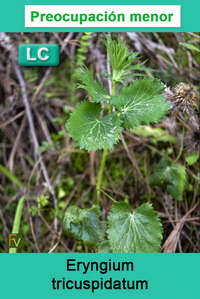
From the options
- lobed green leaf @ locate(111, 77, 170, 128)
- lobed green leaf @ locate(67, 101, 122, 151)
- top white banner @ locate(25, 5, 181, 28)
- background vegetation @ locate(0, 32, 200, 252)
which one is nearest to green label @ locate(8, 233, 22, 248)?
background vegetation @ locate(0, 32, 200, 252)

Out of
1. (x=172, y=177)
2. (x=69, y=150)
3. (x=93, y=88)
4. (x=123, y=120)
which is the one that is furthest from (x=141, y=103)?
(x=69, y=150)

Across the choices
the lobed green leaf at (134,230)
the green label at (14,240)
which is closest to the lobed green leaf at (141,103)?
the lobed green leaf at (134,230)

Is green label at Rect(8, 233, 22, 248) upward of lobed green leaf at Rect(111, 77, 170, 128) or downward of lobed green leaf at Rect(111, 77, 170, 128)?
downward

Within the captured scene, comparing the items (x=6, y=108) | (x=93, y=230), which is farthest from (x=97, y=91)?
(x=6, y=108)

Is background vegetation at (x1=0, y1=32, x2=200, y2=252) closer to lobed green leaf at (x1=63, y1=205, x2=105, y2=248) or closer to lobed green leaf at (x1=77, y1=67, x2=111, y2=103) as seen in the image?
lobed green leaf at (x1=63, y1=205, x2=105, y2=248)

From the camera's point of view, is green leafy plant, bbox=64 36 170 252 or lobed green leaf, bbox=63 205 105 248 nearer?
green leafy plant, bbox=64 36 170 252

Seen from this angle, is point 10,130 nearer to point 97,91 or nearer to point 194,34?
point 97,91
